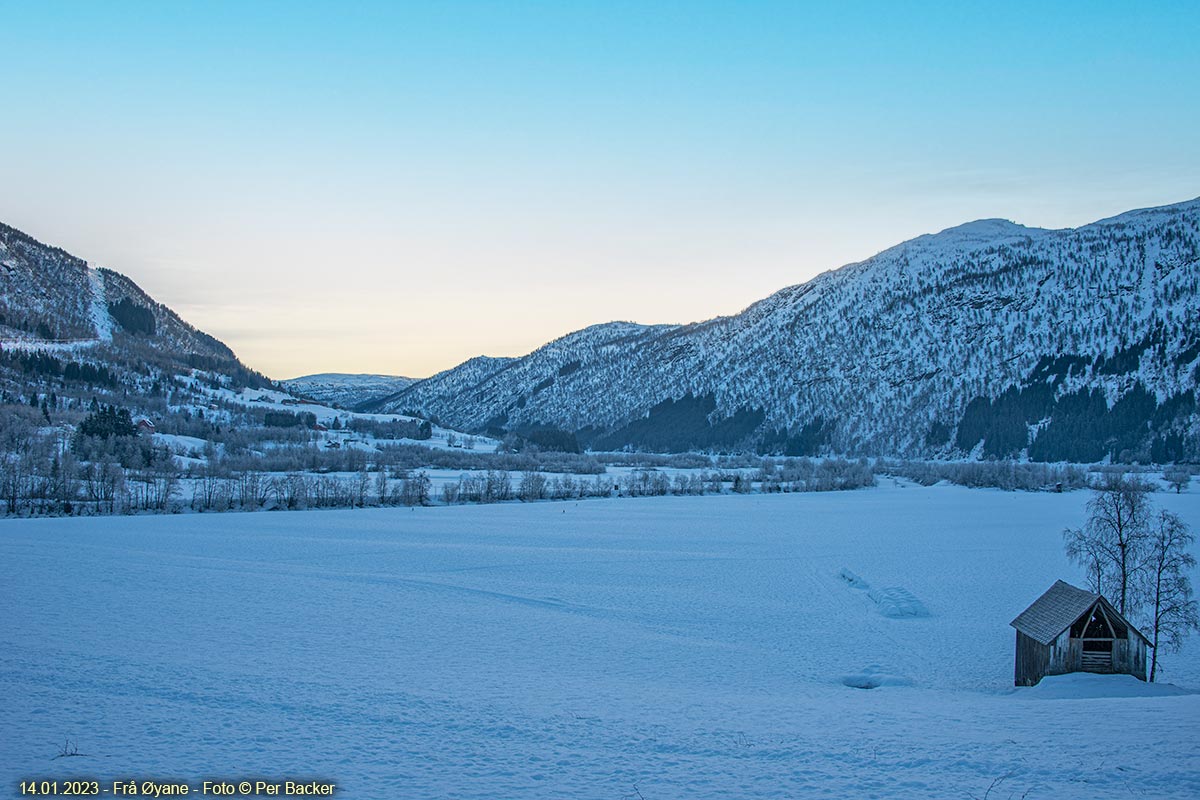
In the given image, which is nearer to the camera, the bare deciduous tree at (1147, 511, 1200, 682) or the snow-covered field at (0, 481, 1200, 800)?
the snow-covered field at (0, 481, 1200, 800)

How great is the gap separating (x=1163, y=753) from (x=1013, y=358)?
5732 inches

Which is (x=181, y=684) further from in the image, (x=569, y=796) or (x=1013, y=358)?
(x=1013, y=358)

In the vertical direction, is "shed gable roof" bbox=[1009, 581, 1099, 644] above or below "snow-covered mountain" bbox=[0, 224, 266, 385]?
below

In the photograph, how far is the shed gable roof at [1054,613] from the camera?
728 inches

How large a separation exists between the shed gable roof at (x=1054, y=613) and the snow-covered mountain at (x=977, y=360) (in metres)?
105

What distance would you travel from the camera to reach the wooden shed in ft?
60.6

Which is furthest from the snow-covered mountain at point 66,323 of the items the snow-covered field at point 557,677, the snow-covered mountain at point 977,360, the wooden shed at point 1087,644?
the wooden shed at point 1087,644

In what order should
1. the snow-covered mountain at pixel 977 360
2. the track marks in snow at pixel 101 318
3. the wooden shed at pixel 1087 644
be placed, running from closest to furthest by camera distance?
1. the wooden shed at pixel 1087 644
2. the snow-covered mountain at pixel 977 360
3. the track marks in snow at pixel 101 318

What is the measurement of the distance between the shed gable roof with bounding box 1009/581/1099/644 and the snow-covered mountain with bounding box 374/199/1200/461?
105 m

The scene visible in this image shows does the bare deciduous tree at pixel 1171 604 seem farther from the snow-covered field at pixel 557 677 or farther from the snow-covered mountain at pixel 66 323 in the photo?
the snow-covered mountain at pixel 66 323

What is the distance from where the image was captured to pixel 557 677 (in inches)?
650

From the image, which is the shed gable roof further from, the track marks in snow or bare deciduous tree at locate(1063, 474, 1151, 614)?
the track marks in snow

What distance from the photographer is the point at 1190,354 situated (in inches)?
4560

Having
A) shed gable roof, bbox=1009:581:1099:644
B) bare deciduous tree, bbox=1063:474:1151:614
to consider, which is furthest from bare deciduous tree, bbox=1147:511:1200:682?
shed gable roof, bbox=1009:581:1099:644
